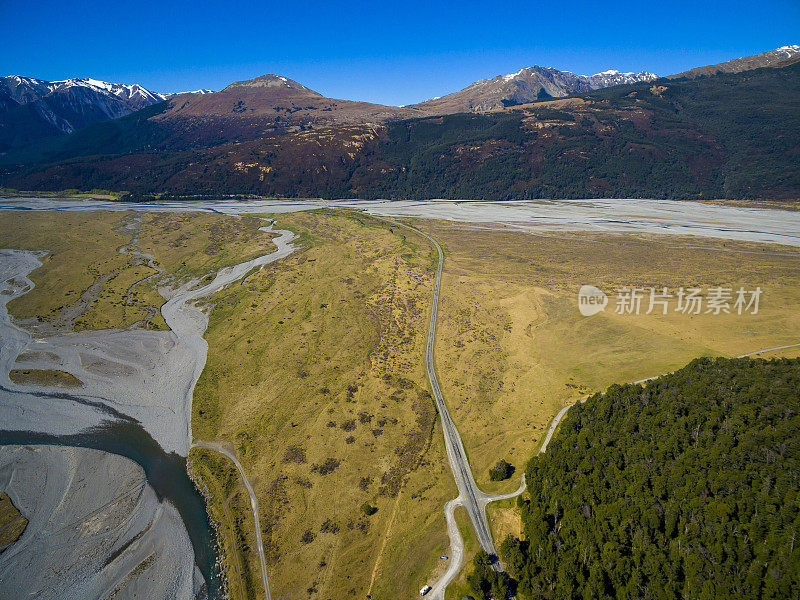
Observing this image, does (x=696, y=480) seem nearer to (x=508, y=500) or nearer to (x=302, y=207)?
(x=508, y=500)

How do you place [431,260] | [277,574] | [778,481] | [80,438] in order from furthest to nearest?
[431,260] < [80,438] < [277,574] < [778,481]

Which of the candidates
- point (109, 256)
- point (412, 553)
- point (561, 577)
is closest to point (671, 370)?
point (561, 577)

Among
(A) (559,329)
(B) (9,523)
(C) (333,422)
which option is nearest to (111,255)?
(B) (9,523)

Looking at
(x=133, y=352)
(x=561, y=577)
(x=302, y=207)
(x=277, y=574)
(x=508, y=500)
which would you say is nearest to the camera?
(x=561, y=577)

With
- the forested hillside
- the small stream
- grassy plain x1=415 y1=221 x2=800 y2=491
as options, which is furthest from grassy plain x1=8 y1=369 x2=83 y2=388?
the forested hillside

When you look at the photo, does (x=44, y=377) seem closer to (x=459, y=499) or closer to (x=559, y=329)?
(x=459, y=499)

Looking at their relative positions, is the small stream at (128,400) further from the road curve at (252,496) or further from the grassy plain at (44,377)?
the road curve at (252,496)

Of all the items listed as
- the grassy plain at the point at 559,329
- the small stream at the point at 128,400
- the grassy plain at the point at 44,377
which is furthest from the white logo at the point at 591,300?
the grassy plain at the point at 44,377

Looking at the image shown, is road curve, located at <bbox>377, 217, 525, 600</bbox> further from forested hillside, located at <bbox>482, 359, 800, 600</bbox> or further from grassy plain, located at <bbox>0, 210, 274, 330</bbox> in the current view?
grassy plain, located at <bbox>0, 210, 274, 330</bbox>
